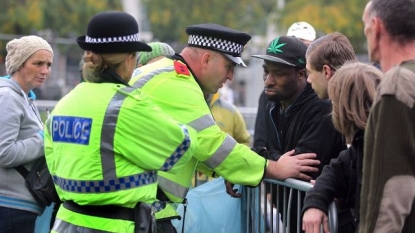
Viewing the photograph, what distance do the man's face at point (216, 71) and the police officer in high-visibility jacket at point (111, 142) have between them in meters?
0.87

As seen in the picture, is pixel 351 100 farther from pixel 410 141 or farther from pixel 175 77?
pixel 175 77

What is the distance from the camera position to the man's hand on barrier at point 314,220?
4.00 metres

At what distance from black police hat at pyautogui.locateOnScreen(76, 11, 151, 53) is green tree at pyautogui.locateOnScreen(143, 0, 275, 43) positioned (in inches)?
1168

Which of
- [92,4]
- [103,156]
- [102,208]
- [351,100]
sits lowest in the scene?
[92,4]

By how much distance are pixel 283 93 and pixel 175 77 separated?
0.76m

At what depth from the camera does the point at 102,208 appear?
395 cm

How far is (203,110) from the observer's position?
462cm

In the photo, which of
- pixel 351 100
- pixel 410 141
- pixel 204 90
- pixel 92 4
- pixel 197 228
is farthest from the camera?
pixel 92 4

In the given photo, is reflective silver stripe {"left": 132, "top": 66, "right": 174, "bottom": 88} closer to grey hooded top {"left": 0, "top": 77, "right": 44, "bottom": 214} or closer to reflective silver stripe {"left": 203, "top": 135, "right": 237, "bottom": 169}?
reflective silver stripe {"left": 203, "top": 135, "right": 237, "bottom": 169}

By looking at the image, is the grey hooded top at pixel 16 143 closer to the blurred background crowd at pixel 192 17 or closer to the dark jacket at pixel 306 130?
the dark jacket at pixel 306 130

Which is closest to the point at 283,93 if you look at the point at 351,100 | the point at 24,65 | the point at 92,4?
the point at 351,100

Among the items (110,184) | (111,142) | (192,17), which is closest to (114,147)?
(111,142)

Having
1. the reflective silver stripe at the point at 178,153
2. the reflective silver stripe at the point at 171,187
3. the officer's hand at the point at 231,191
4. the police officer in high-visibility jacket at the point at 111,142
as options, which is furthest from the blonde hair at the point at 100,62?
the officer's hand at the point at 231,191

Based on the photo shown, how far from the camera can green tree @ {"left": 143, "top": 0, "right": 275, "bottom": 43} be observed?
33938 millimetres
